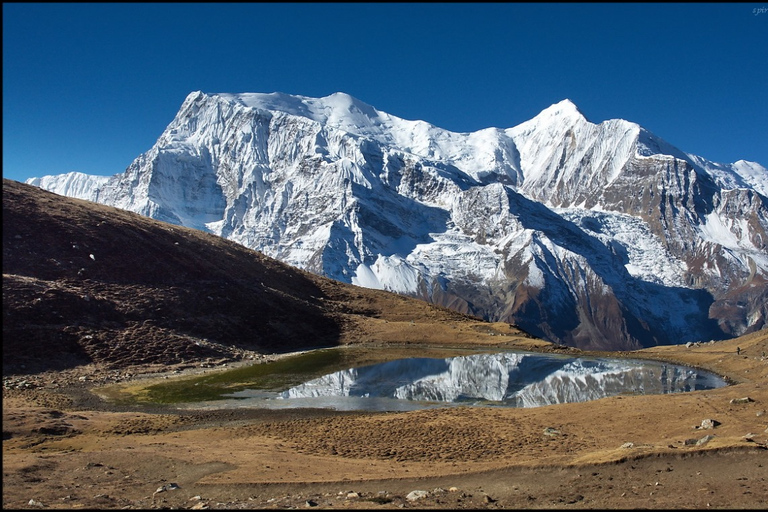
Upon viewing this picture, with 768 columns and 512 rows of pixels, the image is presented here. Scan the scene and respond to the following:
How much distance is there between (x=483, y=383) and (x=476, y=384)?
3.42 feet

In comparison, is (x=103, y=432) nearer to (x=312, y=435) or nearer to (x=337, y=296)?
(x=312, y=435)

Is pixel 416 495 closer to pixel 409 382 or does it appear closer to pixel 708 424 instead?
pixel 708 424

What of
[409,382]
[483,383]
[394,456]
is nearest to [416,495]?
[394,456]

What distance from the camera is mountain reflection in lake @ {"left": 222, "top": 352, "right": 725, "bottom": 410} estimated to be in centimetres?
5022

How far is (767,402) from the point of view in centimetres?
3859

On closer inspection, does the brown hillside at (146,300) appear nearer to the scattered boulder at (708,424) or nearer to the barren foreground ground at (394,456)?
the barren foreground ground at (394,456)

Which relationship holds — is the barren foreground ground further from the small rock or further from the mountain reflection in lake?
the mountain reflection in lake

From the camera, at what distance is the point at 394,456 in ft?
99.9

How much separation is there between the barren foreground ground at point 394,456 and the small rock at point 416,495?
0.23 ft

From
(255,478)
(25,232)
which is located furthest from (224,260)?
(255,478)

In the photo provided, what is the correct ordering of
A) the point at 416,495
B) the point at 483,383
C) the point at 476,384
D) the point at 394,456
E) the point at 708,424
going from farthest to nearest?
1. the point at 483,383
2. the point at 476,384
3. the point at 708,424
4. the point at 394,456
5. the point at 416,495

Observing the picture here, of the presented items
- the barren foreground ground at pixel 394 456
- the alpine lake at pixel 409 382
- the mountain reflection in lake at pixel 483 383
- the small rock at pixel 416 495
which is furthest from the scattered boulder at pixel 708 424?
the small rock at pixel 416 495

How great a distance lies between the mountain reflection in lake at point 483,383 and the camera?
165 ft

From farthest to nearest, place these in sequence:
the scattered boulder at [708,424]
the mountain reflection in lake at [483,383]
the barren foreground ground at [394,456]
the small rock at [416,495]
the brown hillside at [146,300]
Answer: the brown hillside at [146,300]
the mountain reflection in lake at [483,383]
the scattered boulder at [708,424]
the barren foreground ground at [394,456]
the small rock at [416,495]
